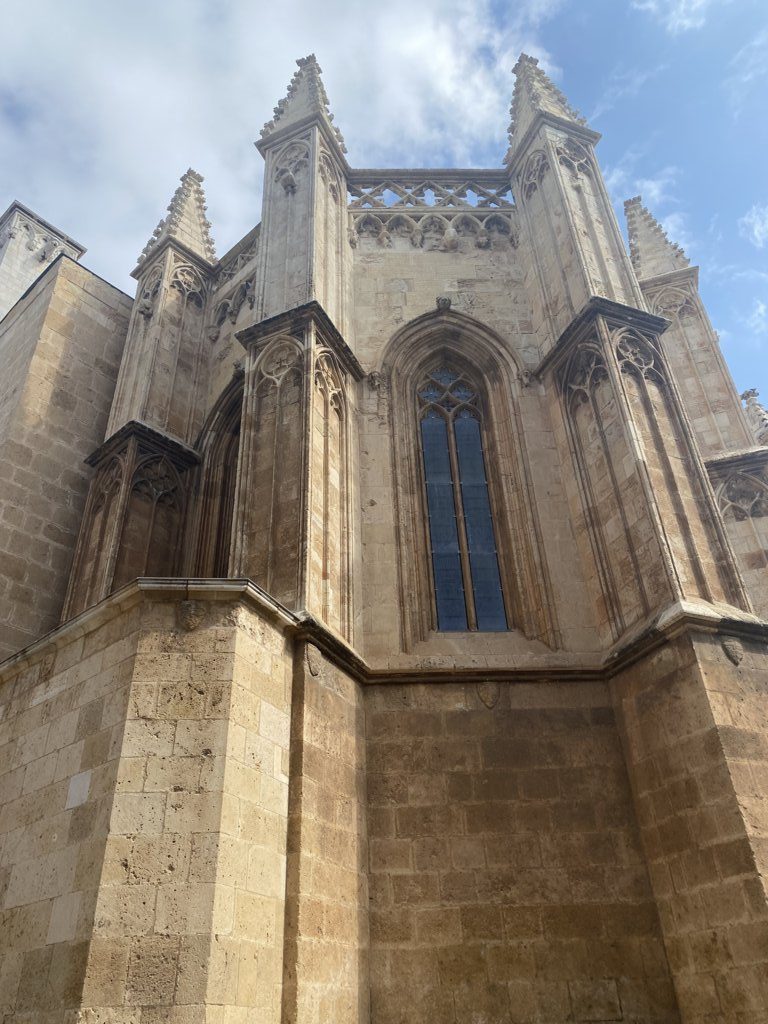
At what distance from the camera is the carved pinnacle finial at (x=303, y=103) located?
1338 cm

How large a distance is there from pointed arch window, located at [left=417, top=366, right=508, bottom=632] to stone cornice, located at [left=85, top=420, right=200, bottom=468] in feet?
12.0

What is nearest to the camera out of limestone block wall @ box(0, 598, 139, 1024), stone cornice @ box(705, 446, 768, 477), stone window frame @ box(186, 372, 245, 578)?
limestone block wall @ box(0, 598, 139, 1024)

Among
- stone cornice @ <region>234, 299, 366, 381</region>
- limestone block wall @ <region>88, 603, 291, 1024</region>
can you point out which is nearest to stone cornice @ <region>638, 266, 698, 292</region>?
stone cornice @ <region>234, 299, 366, 381</region>

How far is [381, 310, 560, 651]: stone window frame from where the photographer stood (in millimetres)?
8984

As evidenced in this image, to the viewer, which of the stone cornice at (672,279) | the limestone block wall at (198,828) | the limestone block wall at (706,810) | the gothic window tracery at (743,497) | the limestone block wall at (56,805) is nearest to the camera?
the limestone block wall at (198,828)

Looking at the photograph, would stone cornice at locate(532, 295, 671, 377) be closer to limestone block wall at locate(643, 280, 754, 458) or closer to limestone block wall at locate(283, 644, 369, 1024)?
limestone block wall at locate(643, 280, 754, 458)

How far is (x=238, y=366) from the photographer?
1196cm

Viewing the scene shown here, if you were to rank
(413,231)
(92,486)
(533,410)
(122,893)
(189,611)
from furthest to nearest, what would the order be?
(413,231) < (92,486) < (533,410) < (189,611) < (122,893)

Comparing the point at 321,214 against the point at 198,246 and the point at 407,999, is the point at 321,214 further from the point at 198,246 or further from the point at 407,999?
the point at 407,999

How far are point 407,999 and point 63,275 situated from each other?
41.2 ft

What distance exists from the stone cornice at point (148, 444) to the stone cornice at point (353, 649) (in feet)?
15.5

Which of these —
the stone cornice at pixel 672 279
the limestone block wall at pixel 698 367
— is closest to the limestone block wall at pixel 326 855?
the limestone block wall at pixel 698 367

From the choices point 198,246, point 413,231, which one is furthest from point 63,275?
point 413,231

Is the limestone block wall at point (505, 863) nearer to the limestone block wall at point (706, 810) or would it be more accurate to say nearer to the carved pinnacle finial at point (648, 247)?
the limestone block wall at point (706, 810)
